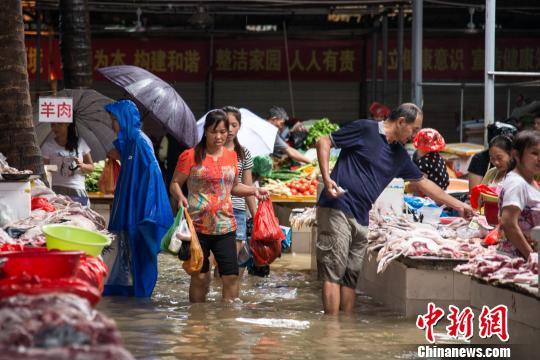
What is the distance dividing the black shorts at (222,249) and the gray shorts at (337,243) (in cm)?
87

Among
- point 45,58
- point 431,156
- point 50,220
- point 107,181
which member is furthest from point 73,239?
point 45,58

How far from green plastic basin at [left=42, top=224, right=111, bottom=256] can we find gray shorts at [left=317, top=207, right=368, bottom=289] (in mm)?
3189

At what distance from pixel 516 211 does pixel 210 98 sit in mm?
18976

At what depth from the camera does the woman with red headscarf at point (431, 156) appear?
508 inches

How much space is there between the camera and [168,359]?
7684mm

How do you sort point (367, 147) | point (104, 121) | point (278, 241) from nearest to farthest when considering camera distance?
point (367, 147), point (278, 241), point (104, 121)

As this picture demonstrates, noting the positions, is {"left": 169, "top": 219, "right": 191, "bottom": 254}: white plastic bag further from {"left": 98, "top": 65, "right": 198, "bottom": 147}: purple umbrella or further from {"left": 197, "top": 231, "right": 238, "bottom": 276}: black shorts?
{"left": 98, "top": 65, "right": 198, "bottom": 147}: purple umbrella

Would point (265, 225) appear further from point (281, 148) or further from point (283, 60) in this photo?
point (283, 60)

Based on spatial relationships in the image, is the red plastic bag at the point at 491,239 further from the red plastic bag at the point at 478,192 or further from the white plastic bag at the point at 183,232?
the white plastic bag at the point at 183,232

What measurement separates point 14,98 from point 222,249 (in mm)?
3624

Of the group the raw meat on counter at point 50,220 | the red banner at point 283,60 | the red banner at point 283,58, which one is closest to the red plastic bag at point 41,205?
the raw meat on counter at point 50,220

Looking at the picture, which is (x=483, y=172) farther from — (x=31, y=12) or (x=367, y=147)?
(x=31, y=12)

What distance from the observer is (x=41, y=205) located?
1018cm

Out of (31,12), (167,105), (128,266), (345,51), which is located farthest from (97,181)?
(345,51)
